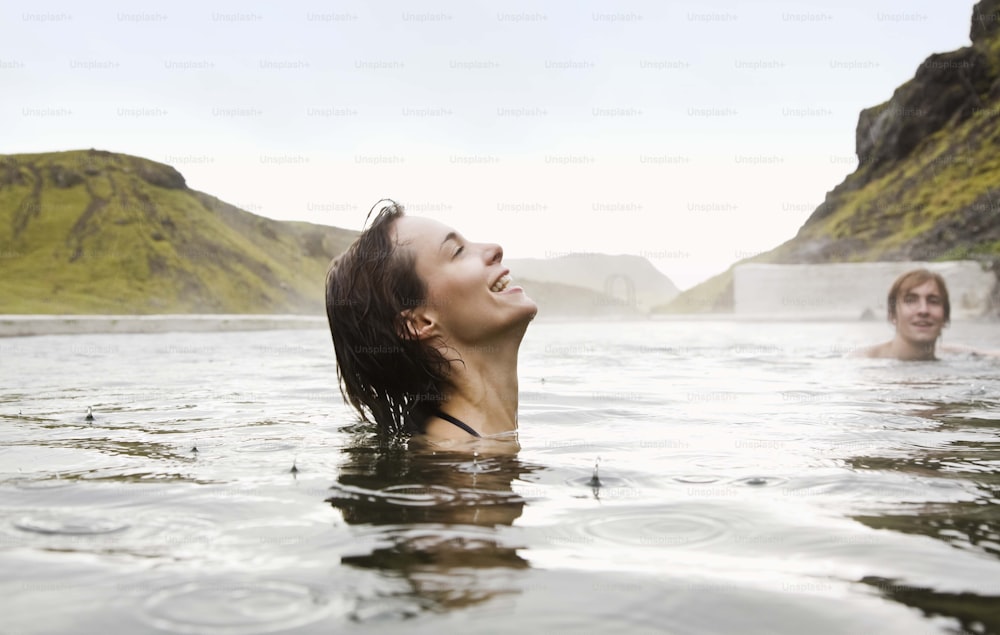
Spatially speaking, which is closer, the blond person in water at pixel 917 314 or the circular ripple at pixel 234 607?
the circular ripple at pixel 234 607

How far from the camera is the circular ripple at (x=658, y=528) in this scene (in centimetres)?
222

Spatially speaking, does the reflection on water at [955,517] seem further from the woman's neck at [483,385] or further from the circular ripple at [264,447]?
the circular ripple at [264,447]

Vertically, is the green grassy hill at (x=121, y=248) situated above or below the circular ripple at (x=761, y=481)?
above

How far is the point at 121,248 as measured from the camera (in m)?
74.3

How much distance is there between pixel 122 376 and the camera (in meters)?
8.76

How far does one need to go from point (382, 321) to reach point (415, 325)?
0.15 meters

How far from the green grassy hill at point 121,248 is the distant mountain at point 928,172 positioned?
152 feet

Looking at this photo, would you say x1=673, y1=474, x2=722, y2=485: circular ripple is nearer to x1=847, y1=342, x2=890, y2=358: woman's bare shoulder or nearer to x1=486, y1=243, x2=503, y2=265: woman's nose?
x1=486, y1=243, x2=503, y2=265: woman's nose

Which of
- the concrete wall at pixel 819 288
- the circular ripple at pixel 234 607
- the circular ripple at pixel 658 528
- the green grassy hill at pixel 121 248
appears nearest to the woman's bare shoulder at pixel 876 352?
the circular ripple at pixel 658 528

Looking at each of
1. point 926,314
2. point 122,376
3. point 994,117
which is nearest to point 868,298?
point 926,314

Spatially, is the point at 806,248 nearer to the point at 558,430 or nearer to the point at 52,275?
the point at 52,275

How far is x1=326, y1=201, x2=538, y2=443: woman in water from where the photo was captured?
3.68 meters

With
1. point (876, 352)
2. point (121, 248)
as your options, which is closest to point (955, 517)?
point (876, 352)

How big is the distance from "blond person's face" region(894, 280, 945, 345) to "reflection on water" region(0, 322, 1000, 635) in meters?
3.86
